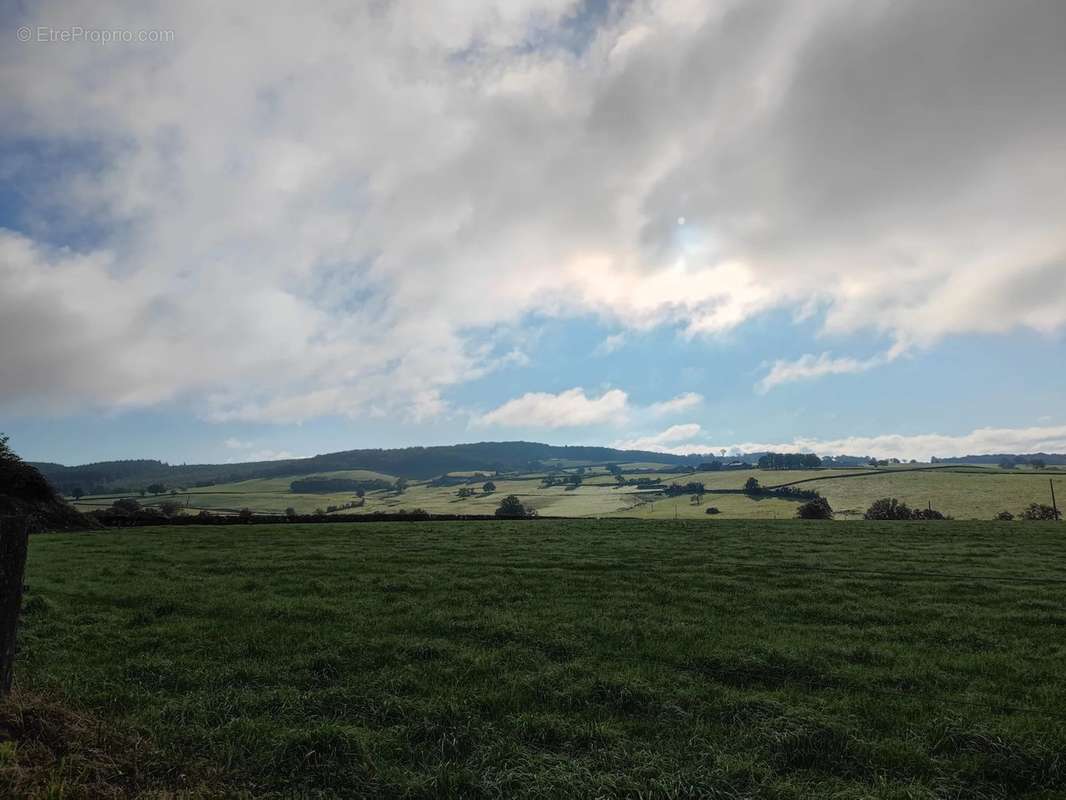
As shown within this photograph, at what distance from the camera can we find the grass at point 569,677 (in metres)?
6.95

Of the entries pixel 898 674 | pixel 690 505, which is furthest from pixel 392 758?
pixel 690 505

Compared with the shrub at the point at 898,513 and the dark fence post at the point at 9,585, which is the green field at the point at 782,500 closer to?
the shrub at the point at 898,513

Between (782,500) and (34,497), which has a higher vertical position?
(34,497)

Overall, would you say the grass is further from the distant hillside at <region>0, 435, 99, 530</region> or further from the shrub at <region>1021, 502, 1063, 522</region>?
the shrub at <region>1021, 502, 1063, 522</region>

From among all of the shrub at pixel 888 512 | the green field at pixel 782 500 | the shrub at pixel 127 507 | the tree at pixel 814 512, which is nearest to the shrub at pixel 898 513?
the shrub at pixel 888 512

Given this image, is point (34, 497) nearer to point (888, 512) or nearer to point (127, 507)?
point (127, 507)

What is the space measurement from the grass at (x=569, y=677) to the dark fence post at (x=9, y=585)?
1.71 m

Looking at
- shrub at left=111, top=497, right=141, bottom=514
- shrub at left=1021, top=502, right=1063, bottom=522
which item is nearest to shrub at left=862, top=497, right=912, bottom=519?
shrub at left=1021, top=502, right=1063, bottom=522

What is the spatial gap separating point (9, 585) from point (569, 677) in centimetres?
846

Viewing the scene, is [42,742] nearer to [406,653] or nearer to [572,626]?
[406,653]

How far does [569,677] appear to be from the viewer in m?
9.92

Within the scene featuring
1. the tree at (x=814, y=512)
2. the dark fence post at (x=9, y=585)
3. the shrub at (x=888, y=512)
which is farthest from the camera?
the tree at (x=814, y=512)

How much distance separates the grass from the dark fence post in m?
1.71

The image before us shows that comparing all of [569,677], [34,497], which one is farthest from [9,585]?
[34,497]
